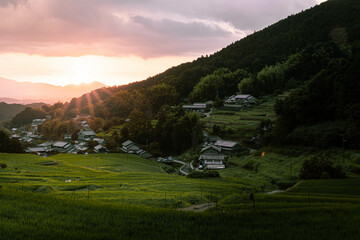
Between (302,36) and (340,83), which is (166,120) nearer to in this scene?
(340,83)

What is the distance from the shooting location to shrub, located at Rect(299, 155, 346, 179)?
29719 mm

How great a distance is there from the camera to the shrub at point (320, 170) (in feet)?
97.5

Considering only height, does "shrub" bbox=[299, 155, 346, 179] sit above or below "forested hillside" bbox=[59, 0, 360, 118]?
below

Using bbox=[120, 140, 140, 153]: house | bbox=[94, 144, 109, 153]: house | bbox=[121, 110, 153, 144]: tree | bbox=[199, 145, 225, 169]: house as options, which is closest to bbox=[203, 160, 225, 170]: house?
bbox=[199, 145, 225, 169]: house

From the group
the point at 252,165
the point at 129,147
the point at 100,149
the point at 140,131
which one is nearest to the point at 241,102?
the point at 140,131

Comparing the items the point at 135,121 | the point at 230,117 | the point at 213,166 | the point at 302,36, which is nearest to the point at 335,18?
the point at 302,36

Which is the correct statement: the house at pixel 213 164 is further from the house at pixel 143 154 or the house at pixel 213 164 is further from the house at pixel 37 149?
the house at pixel 37 149

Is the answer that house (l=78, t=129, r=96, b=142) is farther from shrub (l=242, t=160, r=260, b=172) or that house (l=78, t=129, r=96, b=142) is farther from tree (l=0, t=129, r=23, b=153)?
shrub (l=242, t=160, r=260, b=172)

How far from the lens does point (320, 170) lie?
3064 centimetres

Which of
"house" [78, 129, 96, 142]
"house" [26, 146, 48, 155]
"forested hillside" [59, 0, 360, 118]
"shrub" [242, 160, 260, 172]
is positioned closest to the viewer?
"shrub" [242, 160, 260, 172]

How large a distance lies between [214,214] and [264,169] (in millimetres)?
29595

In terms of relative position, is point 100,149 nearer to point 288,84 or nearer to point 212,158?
point 212,158

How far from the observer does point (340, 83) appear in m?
47.8

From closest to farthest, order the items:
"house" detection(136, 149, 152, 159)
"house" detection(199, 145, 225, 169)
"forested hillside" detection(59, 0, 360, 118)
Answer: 1. "house" detection(199, 145, 225, 169)
2. "house" detection(136, 149, 152, 159)
3. "forested hillside" detection(59, 0, 360, 118)
